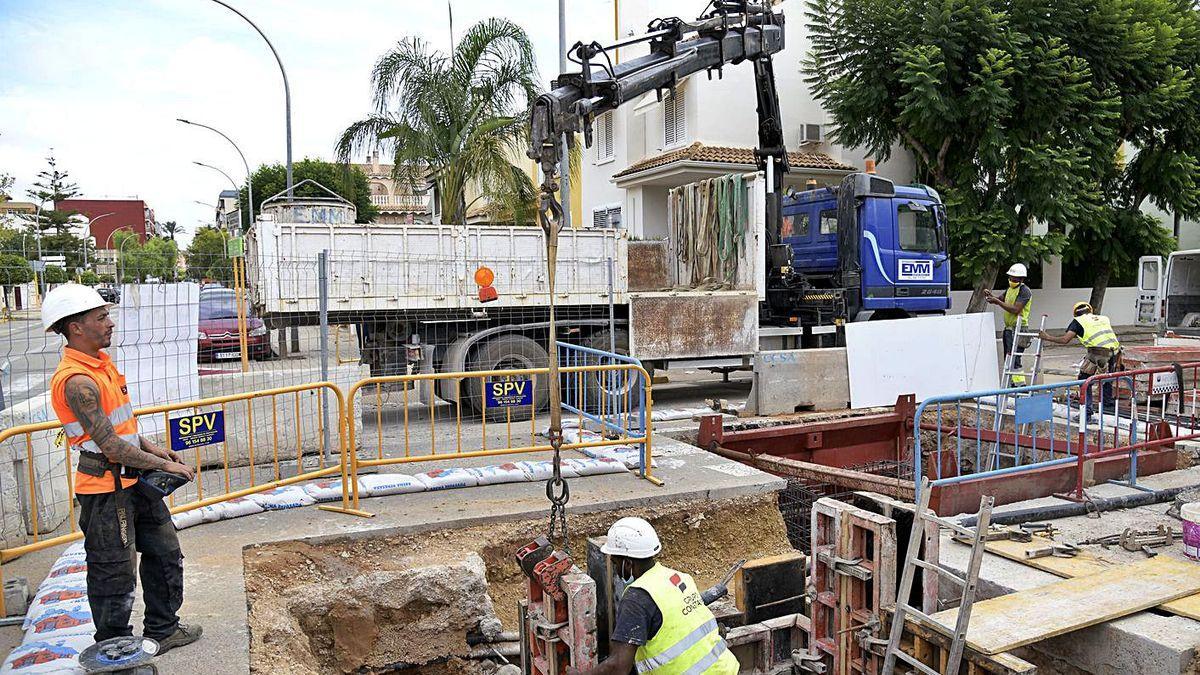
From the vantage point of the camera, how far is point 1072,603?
484 centimetres

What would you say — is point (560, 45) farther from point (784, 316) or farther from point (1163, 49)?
point (1163, 49)

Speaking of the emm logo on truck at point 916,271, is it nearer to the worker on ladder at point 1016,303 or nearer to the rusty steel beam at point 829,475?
the worker on ladder at point 1016,303

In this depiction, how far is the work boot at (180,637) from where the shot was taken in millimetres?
4055

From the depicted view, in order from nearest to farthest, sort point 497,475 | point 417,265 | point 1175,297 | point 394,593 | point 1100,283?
point 394,593, point 497,475, point 417,265, point 1175,297, point 1100,283

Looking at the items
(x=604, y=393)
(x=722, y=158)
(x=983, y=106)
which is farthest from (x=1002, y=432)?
(x=722, y=158)

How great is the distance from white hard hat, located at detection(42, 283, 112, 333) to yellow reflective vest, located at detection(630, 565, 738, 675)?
280 centimetres

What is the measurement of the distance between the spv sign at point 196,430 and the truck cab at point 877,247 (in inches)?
363

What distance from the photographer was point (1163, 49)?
59.4 feet

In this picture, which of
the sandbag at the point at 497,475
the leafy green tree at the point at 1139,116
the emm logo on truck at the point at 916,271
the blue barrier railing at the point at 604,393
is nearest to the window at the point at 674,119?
the leafy green tree at the point at 1139,116

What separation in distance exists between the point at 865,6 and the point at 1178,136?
28.0 feet

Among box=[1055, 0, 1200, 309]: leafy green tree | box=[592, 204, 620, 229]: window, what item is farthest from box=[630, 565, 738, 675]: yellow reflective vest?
box=[592, 204, 620, 229]: window

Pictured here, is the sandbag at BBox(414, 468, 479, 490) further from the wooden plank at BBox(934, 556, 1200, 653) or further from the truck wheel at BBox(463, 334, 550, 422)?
the wooden plank at BBox(934, 556, 1200, 653)

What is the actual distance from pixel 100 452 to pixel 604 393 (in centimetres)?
571

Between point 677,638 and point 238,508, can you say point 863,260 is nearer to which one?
point 238,508
